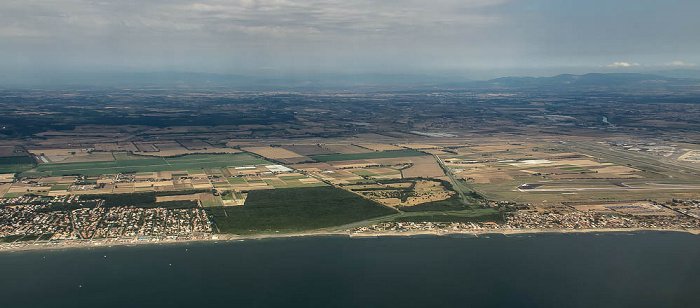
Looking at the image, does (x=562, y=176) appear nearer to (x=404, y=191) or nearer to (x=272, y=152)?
(x=404, y=191)

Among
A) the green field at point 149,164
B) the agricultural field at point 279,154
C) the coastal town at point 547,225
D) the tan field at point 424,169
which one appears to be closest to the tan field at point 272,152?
the agricultural field at point 279,154

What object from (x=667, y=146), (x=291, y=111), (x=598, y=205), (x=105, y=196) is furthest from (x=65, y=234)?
(x=291, y=111)

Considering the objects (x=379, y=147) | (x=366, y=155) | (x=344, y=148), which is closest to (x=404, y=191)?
(x=366, y=155)

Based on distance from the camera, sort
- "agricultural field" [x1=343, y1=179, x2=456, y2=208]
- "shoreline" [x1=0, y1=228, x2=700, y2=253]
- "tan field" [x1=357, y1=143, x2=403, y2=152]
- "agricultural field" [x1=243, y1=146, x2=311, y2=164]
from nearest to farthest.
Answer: "shoreline" [x1=0, y1=228, x2=700, y2=253] < "agricultural field" [x1=343, y1=179, x2=456, y2=208] < "agricultural field" [x1=243, y1=146, x2=311, y2=164] < "tan field" [x1=357, y1=143, x2=403, y2=152]

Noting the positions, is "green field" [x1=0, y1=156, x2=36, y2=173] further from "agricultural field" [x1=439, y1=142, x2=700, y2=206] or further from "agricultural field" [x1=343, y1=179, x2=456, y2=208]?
"agricultural field" [x1=439, y1=142, x2=700, y2=206]

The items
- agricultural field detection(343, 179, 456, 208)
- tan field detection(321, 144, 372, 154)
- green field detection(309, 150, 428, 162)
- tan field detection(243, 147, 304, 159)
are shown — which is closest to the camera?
agricultural field detection(343, 179, 456, 208)

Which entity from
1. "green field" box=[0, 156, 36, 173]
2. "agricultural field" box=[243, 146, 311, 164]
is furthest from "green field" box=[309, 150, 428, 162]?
"green field" box=[0, 156, 36, 173]

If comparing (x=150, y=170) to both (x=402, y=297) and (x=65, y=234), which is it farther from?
(x=402, y=297)

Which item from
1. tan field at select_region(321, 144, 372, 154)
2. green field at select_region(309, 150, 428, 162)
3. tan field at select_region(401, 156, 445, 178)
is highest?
tan field at select_region(321, 144, 372, 154)
